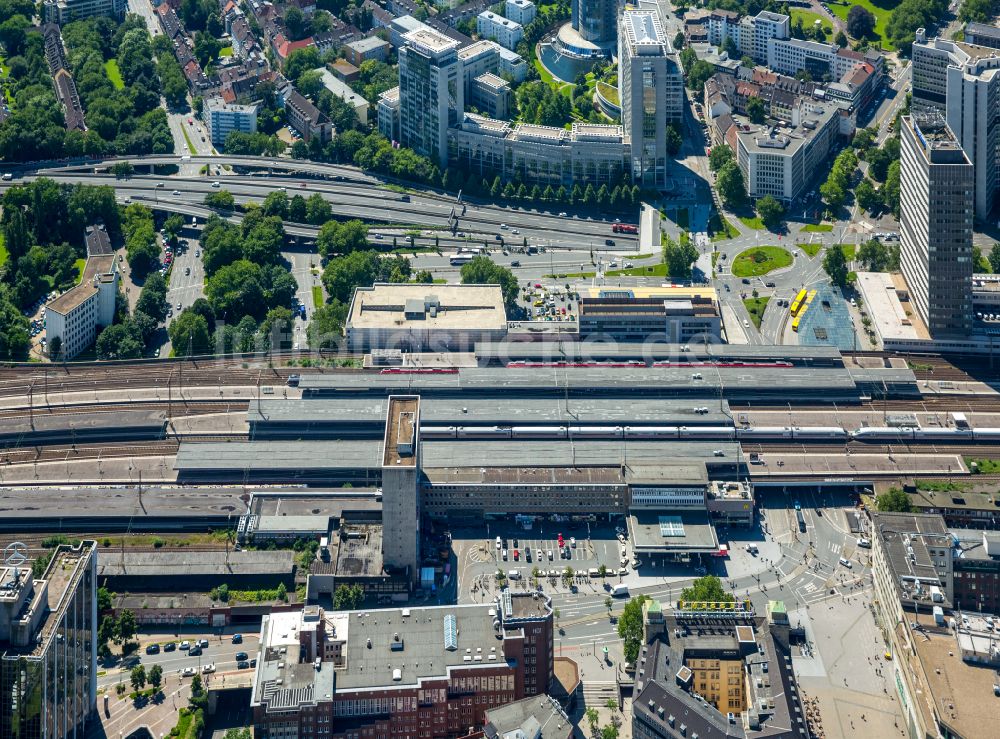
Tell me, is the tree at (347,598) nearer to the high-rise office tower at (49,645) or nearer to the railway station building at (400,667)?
the railway station building at (400,667)

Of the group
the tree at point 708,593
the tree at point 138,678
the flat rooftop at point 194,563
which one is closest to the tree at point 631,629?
the tree at point 708,593

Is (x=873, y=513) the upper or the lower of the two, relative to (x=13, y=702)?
lower

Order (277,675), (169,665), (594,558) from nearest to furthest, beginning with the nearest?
(277,675) → (169,665) → (594,558)

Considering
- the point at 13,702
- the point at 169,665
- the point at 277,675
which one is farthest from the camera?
the point at 169,665

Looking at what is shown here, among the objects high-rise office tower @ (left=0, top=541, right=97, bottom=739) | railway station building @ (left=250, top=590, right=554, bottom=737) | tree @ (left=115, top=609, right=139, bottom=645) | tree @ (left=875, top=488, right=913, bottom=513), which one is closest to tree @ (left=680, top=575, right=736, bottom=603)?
railway station building @ (left=250, top=590, right=554, bottom=737)

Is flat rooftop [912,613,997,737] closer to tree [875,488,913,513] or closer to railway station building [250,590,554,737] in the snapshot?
tree [875,488,913,513]

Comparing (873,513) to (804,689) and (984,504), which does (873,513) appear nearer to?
(984,504)

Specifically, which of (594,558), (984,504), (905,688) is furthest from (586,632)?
(984,504)
